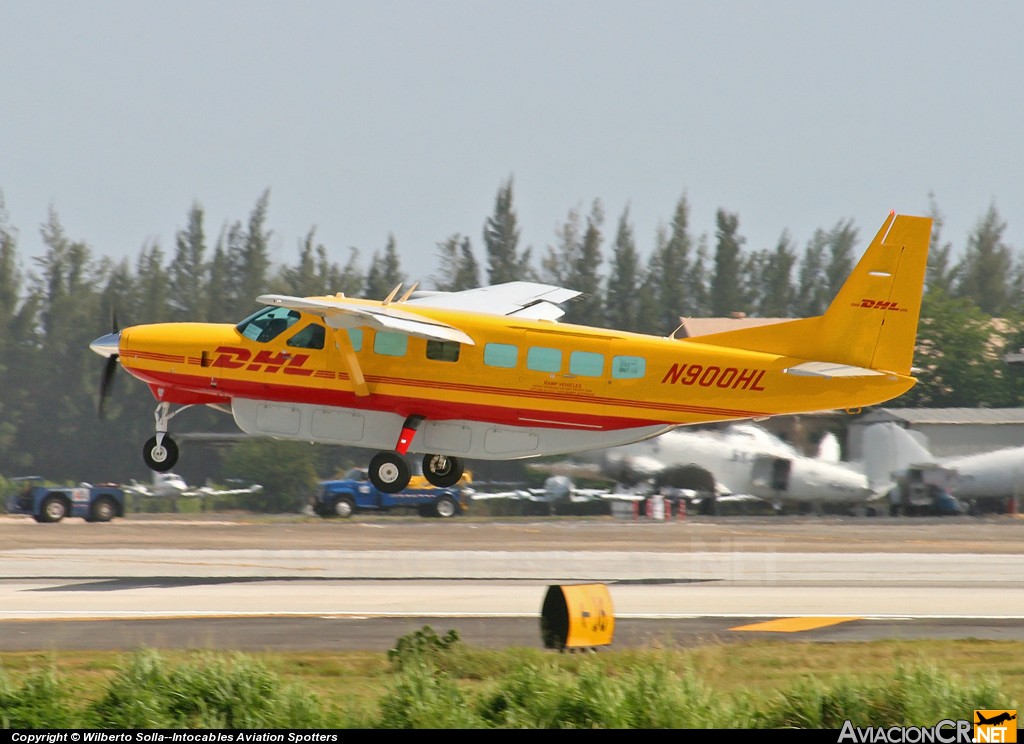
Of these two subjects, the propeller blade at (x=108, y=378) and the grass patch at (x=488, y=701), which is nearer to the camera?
the grass patch at (x=488, y=701)

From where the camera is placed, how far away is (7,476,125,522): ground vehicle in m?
45.4

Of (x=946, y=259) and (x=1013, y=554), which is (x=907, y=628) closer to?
(x=1013, y=554)

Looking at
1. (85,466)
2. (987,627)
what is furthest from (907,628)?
(85,466)

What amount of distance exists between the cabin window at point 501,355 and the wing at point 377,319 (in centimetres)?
46

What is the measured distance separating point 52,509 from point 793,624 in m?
31.5

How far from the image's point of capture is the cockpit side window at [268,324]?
99.6 ft

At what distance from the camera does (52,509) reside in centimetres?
4538

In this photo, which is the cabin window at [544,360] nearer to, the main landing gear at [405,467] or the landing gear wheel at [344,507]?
the main landing gear at [405,467]

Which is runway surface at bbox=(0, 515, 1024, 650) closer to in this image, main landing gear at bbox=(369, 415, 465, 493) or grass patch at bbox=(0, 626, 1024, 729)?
main landing gear at bbox=(369, 415, 465, 493)

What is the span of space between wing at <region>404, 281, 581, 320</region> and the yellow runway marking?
11948 mm

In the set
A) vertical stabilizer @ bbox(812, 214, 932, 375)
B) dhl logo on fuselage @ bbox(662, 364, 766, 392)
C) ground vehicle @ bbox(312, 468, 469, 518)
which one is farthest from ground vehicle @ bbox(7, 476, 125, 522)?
vertical stabilizer @ bbox(812, 214, 932, 375)

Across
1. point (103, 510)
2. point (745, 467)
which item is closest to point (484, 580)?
point (745, 467)

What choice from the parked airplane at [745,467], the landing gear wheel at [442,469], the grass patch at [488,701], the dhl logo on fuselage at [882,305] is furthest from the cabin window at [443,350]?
the parked airplane at [745,467]

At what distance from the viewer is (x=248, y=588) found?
2645cm
